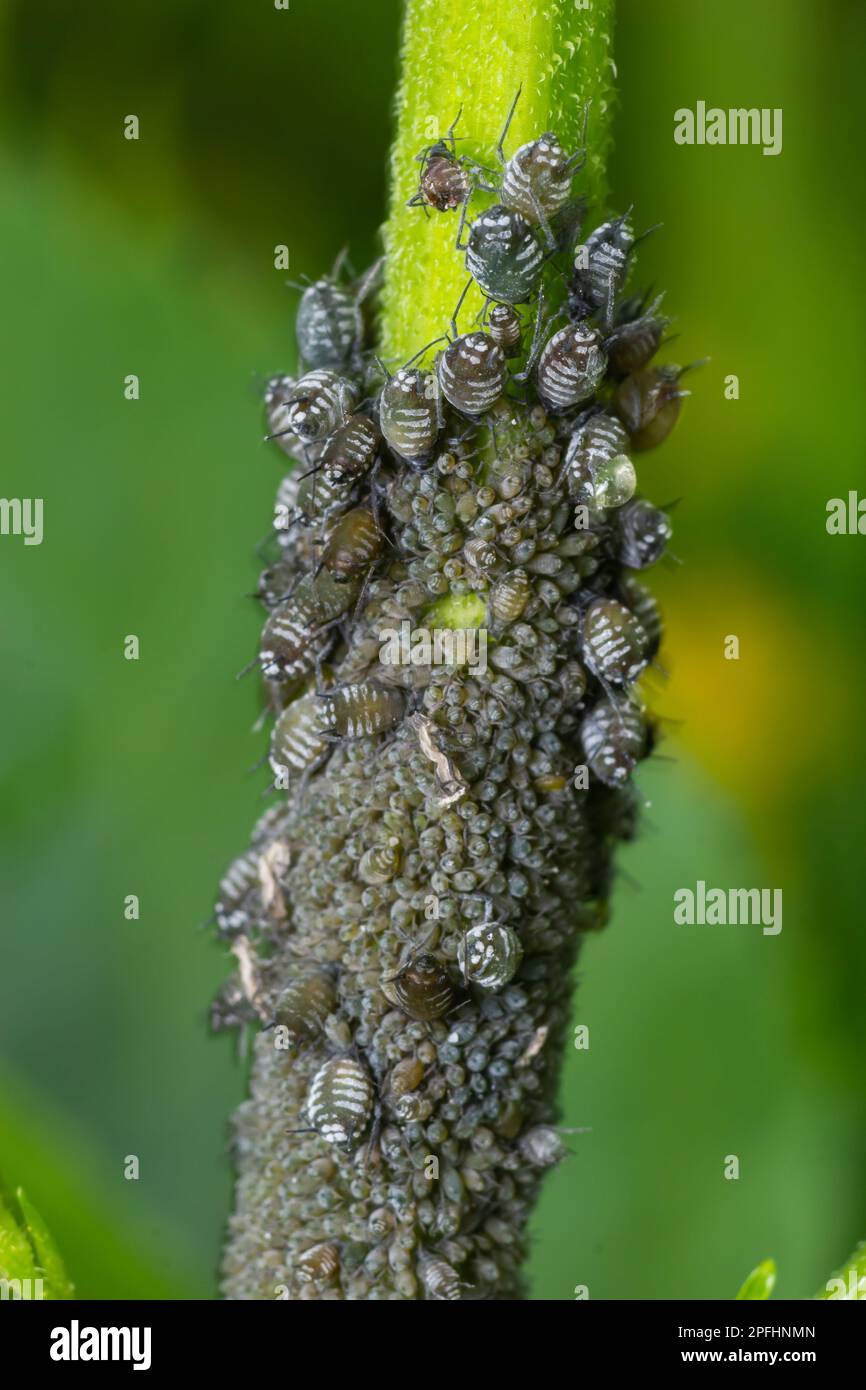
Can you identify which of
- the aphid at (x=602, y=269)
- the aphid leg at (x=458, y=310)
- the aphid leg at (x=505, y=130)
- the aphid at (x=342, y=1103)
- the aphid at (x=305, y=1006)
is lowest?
the aphid at (x=342, y=1103)

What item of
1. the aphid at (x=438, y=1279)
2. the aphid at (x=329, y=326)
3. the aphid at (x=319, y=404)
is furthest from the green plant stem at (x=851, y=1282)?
the aphid at (x=329, y=326)

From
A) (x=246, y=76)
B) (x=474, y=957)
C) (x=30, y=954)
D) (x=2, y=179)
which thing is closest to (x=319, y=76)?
(x=246, y=76)

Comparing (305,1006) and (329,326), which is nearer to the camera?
(305,1006)

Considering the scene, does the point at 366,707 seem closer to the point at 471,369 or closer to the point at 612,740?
the point at 612,740

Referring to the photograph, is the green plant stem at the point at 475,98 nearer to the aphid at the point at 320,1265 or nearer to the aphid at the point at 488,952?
the aphid at the point at 488,952

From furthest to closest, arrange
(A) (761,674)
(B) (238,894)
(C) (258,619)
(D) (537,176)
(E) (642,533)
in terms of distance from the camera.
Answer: (A) (761,674) < (C) (258,619) < (B) (238,894) < (E) (642,533) < (D) (537,176)

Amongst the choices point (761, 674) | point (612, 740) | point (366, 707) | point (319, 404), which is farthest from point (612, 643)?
point (761, 674)

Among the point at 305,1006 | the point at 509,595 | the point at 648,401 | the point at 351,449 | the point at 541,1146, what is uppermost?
the point at 648,401
